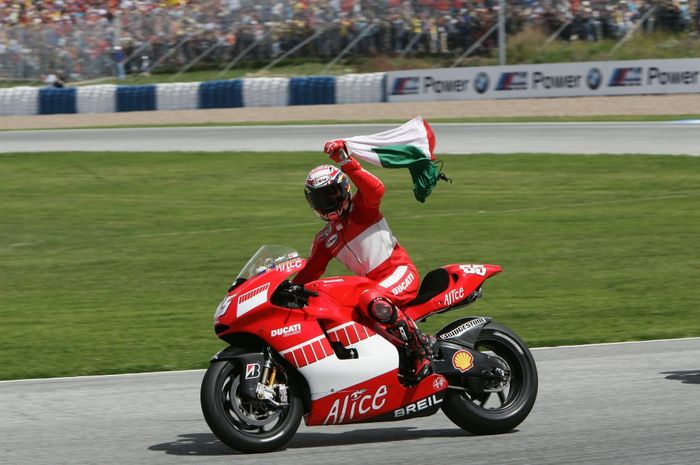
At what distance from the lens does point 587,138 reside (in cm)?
2766

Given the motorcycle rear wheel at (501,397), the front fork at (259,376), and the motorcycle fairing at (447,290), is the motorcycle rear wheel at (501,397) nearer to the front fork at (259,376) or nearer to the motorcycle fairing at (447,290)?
the motorcycle fairing at (447,290)

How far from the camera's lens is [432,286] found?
Answer: 6.70m

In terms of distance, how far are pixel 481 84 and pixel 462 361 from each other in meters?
31.3

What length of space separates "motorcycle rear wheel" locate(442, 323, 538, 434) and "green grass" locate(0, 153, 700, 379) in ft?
9.92

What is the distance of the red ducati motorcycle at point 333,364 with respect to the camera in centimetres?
612

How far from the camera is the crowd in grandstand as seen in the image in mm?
Answer: 37031

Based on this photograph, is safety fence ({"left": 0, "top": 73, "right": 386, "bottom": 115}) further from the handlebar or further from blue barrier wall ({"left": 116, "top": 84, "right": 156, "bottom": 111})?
the handlebar

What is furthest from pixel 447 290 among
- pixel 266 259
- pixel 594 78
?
pixel 594 78

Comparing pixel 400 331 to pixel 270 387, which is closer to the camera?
pixel 270 387

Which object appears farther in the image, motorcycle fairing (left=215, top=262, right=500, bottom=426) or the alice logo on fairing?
the alice logo on fairing

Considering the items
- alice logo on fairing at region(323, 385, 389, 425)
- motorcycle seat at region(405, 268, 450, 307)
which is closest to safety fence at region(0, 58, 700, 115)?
motorcycle seat at region(405, 268, 450, 307)

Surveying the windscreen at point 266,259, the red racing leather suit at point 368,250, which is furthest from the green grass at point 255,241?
the windscreen at point 266,259

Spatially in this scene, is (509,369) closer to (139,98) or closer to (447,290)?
(447,290)

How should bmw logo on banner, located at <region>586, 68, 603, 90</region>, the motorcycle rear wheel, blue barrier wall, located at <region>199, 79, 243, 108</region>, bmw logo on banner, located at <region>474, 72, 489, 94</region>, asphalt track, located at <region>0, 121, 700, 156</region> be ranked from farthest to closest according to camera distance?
blue barrier wall, located at <region>199, 79, 243, 108</region>
bmw logo on banner, located at <region>474, 72, 489, 94</region>
bmw logo on banner, located at <region>586, 68, 603, 90</region>
asphalt track, located at <region>0, 121, 700, 156</region>
the motorcycle rear wheel
